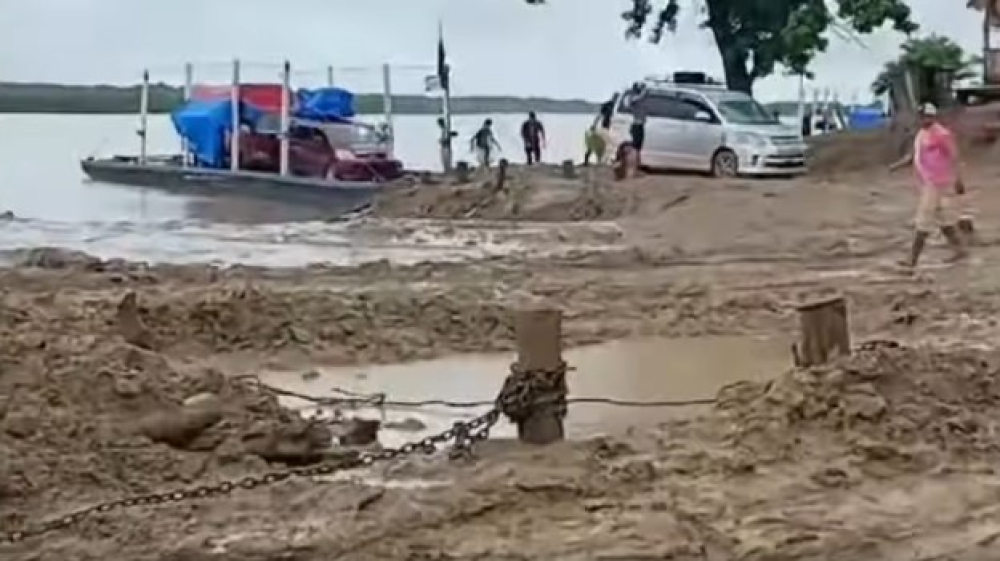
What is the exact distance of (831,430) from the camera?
9.52 m

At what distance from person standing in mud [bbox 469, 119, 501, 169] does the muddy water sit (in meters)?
25.8

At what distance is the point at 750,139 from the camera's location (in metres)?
33.8

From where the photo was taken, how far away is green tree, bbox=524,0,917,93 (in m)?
41.2

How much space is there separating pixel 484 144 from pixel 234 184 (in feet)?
17.7

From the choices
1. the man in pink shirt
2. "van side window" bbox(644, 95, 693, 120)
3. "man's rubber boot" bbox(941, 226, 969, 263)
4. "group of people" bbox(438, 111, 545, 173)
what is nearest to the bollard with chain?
the man in pink shirt

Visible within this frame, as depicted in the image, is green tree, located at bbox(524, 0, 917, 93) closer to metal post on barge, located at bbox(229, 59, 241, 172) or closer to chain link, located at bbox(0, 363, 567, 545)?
metal post on barge, located at bbox(229, 59, 241, 172)

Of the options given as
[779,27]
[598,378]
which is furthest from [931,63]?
[598,378]

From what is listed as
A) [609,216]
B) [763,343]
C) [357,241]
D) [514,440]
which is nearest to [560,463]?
[514,440]

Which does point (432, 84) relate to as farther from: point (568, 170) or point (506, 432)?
point (506, 432)

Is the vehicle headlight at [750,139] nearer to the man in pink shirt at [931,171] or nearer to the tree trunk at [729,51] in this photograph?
the tree trunk at [729,51]

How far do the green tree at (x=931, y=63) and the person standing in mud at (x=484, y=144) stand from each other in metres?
8.64

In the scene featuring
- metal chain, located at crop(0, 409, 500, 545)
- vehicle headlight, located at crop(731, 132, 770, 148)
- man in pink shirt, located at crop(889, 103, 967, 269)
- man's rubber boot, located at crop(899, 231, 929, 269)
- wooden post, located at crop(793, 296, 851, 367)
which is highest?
vehicle headlight, located at crop(731, 132, 770, 148)

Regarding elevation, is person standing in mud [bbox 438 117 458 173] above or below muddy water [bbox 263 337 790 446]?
above

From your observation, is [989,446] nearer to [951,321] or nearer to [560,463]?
[560,463]
